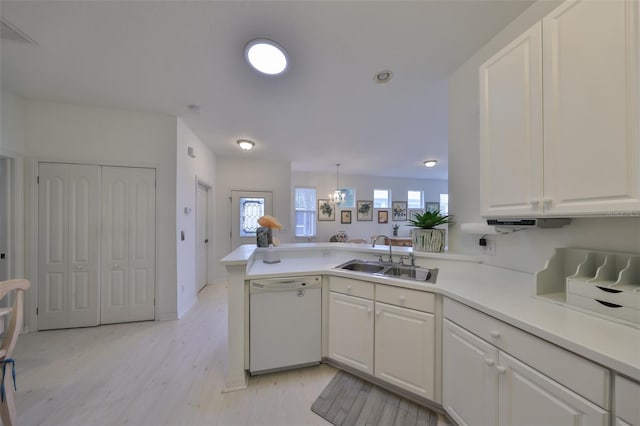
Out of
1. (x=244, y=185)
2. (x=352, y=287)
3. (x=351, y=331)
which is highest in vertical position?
(x=244, y=185)

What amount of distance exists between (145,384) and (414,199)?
7653 millimetres

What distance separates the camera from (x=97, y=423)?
1.46m

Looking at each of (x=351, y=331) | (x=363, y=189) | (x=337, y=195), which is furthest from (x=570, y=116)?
(x=363, y=189)

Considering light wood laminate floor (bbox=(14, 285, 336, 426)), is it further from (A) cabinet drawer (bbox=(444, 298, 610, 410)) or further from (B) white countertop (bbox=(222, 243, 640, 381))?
(A) cabinet drawer (bbox=(444, 298, 610, 410))

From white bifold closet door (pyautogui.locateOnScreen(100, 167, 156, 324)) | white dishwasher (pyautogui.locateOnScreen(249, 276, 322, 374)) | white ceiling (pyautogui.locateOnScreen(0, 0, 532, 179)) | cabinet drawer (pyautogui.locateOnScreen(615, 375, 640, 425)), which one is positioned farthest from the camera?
white bifold closet door (pyautogui.locateOnScreen(100, 167, 156, 324))

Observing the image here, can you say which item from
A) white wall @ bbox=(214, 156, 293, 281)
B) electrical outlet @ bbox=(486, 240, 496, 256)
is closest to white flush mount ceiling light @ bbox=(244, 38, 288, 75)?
electrical outlet @ bbox=(486, 240, 496, 256)

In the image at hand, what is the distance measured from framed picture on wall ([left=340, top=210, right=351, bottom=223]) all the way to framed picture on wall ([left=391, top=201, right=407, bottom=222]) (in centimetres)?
152

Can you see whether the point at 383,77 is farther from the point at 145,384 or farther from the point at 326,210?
the point at 326,210

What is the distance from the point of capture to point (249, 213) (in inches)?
201

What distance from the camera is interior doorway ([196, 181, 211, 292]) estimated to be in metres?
3.97

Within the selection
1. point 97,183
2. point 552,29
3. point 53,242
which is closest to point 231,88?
point 97,183

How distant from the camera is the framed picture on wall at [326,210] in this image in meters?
6.83

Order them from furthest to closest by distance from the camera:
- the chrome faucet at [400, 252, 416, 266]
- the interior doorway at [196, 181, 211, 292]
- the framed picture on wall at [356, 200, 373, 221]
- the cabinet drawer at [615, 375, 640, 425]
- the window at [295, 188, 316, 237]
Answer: the framed picture on wall at [356, 200, 373, 221], the window at [295, 188, 316, 237], the interior doorway at [196, 181, 211, 292], the chrome faucet at [400, 252, 416, 266], the cabinet drawer at [615, 375, 640, 425]

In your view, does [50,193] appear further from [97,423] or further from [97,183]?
[97,423]
